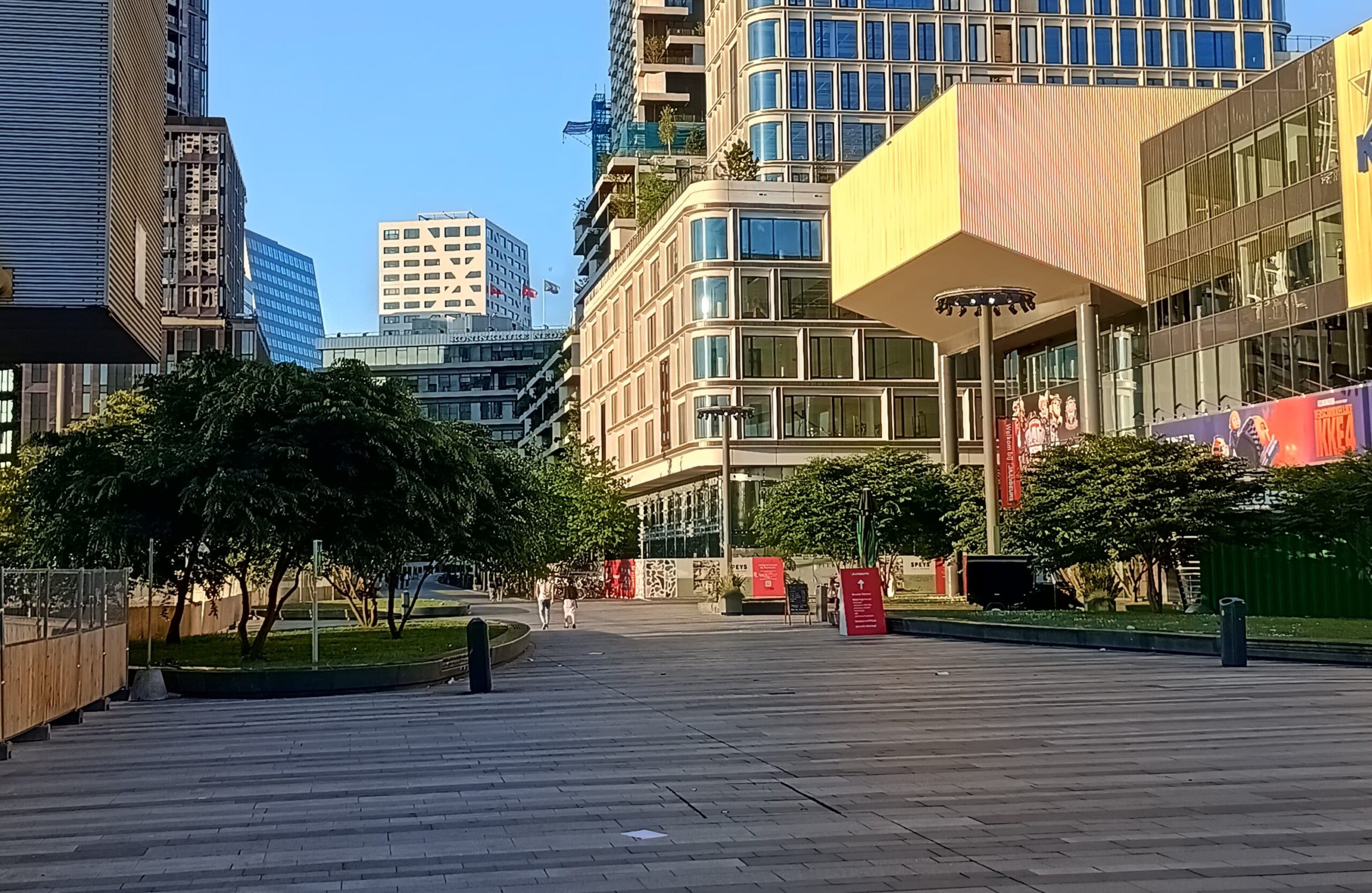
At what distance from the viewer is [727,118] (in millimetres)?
99688

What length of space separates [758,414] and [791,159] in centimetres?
2028

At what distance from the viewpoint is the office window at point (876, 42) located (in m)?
94.0

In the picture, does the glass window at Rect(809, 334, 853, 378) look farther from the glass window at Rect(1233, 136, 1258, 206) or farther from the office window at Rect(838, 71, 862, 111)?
the glass window at Rect(1233, 136, 1258, 206)

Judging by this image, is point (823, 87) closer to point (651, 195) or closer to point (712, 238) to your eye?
point (651, 195)

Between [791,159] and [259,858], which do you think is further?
[791,159]

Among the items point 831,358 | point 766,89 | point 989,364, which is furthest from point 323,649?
point 766,89

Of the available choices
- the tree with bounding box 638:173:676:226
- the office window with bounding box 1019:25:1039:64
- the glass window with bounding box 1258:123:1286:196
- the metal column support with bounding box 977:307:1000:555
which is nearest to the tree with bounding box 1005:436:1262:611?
the metal column support with bounding box 977:307:1000:555

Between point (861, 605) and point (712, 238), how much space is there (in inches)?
1874

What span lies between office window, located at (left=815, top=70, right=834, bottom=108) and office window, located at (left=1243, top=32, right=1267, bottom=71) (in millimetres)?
26510

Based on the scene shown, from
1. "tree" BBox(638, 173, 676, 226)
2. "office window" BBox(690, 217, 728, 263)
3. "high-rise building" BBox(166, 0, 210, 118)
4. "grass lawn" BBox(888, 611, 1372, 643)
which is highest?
"high-rise building" BBox(166, 0, 210, 118)

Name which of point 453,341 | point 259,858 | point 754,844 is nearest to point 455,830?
point 259,858

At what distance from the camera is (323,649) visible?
31562mm

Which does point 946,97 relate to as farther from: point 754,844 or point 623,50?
point 623,50

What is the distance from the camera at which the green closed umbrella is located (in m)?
42.2
